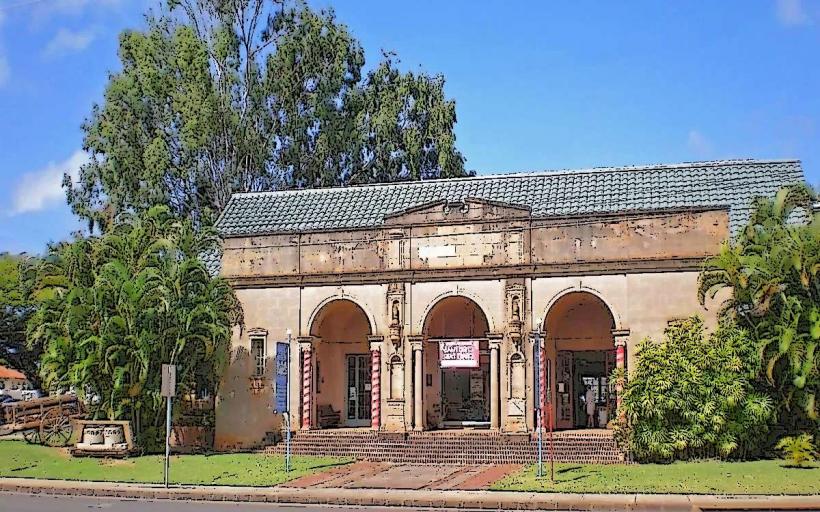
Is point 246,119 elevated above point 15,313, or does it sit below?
above

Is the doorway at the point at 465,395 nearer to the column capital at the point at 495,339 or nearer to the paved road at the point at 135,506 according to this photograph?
the column capital at the point at 495,339

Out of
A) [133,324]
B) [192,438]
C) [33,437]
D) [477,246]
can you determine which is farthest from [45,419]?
[477,246]

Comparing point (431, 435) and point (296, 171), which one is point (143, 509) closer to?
point (431, 435)

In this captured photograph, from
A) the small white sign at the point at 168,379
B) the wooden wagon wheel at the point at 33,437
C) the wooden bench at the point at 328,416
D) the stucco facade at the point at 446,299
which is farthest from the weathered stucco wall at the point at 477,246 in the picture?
the wooden wagon wheel at the point at 33,437

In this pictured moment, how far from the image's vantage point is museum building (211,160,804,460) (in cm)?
2609

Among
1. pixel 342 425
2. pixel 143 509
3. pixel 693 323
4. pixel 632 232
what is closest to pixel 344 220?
pixel 342 425

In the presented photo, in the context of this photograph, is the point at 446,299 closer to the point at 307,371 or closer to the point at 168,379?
the point at 307,371

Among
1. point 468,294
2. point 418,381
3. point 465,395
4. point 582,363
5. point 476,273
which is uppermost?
point 476,273

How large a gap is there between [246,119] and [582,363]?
63.7 ft

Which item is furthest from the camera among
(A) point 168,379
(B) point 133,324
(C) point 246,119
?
(C) point 246,119

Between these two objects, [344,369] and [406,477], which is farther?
[344,369]

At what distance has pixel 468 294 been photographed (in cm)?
2764

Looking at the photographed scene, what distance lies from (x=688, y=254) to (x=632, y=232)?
154 cm

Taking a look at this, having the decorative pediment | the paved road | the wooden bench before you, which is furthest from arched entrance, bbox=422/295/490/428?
the paved road
